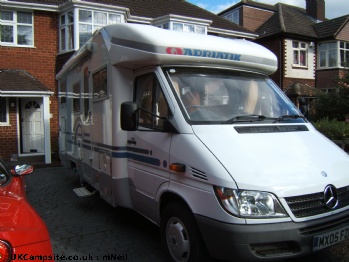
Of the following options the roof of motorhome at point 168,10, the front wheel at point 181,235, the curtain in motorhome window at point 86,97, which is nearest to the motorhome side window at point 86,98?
the curtain in motorhome window at point 86,97

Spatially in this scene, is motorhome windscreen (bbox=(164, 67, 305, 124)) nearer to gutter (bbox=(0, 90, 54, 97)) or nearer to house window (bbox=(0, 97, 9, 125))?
gutter (bbox=(0, 90, 54, 97))

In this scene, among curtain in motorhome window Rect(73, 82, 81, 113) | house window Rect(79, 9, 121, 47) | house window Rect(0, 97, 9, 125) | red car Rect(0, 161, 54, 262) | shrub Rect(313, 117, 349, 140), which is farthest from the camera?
house window Rect(79, 9, 121, 47)

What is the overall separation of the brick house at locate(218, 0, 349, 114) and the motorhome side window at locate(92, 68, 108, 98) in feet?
55.0

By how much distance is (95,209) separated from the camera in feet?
20.4

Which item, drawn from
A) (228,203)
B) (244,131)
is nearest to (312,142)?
(244,131)

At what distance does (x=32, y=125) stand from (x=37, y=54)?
9.66 feet

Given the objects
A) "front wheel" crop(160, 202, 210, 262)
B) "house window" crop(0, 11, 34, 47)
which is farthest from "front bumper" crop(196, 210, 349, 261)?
"house window" crop(0, 11, 34, 47)

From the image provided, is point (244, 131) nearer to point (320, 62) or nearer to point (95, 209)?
point (95, 209)

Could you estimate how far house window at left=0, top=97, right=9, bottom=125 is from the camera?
13406 millimetres

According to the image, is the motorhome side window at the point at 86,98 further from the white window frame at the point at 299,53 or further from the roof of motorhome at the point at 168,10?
the white window frame at the point at 299,53

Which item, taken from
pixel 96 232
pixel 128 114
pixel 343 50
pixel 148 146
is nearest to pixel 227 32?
pixel 343 50

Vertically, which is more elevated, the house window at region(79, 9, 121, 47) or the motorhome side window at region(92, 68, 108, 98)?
the house window at region(79, 9, 121, 47)

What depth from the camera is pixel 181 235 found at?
340 centimetres

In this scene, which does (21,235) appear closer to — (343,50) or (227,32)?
(227,32)
